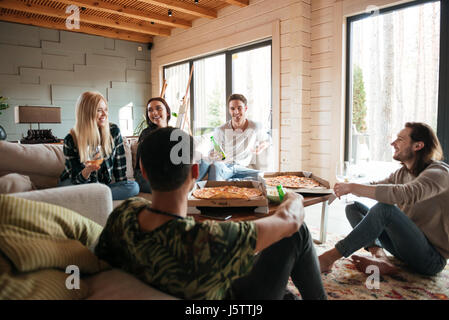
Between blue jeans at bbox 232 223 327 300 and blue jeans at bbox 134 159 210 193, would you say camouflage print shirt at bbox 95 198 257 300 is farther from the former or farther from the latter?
blue jeans at bbox 134 159 210 193

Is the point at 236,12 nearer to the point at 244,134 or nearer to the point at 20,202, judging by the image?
the point at 244,134

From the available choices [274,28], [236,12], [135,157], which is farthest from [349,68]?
[135,157]

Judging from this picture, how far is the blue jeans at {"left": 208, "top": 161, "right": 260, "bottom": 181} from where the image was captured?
2744 millimetres

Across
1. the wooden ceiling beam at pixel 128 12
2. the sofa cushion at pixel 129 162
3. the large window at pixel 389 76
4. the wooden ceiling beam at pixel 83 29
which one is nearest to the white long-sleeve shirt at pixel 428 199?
the large window at pixel 389 76

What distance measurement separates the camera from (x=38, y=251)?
0.82m

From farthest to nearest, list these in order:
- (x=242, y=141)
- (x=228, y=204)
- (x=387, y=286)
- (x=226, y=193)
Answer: (x=242, y=141) < (x=387, y=286) < (x=226, y=193) < (x=228, y=204)

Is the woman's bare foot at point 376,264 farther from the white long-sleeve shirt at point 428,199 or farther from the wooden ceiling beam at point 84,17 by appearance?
the wooden ceiling beam at point 84,17

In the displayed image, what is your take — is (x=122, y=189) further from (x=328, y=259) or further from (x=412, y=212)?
(x=412, y=212)

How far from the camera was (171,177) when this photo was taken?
87cm

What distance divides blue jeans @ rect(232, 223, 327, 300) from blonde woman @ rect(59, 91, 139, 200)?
1.43 m

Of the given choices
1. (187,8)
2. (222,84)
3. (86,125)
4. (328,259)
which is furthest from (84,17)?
(328,259)

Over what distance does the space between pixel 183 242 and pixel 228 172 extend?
218cm
